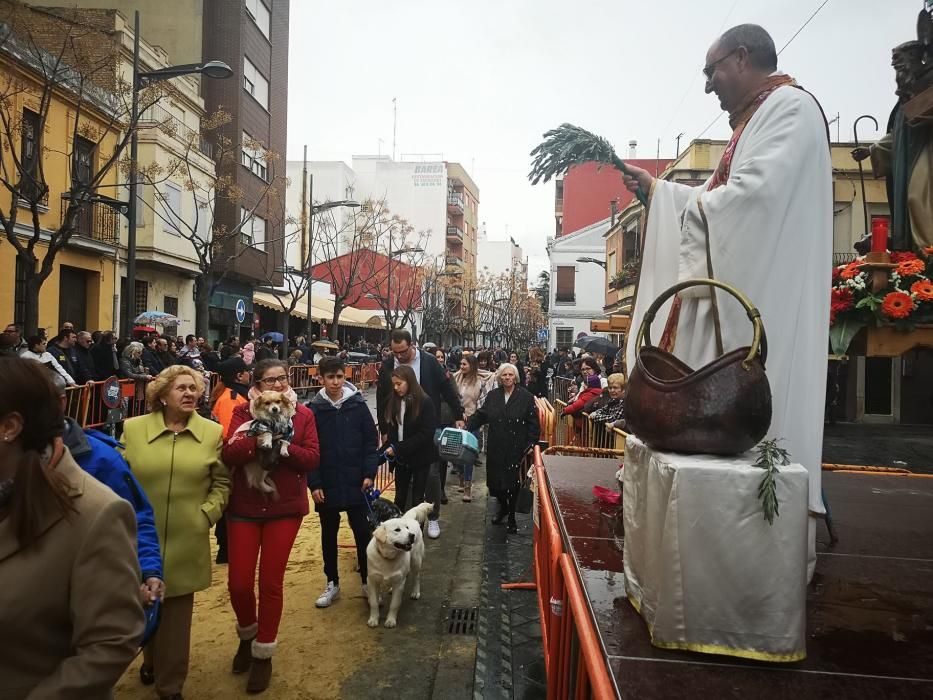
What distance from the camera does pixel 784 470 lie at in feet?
5.75

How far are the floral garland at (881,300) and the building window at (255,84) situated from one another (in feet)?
93.8

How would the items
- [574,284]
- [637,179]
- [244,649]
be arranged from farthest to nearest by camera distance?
[574,284], [244,649], [637,179]

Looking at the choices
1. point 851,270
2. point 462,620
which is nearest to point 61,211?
point 462,620

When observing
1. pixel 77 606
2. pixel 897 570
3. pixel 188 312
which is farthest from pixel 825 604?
pixel 188 312

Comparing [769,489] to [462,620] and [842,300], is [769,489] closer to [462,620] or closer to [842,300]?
[842,300]

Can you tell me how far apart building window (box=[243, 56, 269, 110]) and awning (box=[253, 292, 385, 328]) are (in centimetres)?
882

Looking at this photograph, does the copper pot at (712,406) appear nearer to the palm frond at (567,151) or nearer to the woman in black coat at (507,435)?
the palm frond at (567,151)

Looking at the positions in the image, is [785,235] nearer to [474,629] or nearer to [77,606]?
[77,606]

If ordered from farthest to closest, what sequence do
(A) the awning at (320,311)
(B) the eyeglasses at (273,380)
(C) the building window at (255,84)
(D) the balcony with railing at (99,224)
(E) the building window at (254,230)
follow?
(A) the awning at (320,311), (C) the building window at (255,84), (E) the building window at (254,230), (D) the balcony with railing at (99,224), (B) the eyeglasses at (273,380)

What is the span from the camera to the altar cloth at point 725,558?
5.69 feet

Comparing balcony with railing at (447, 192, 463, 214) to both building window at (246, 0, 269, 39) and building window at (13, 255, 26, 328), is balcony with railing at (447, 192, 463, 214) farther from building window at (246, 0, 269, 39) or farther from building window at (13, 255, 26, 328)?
building window at (13, 255, 26, 328)

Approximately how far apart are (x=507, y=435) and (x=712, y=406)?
217 inches

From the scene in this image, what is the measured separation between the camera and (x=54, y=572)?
67.3 inches

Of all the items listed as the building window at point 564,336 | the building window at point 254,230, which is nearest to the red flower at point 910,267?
the building window at point 254,230
